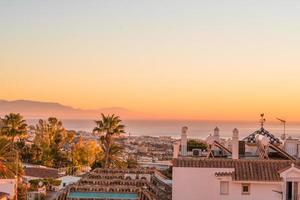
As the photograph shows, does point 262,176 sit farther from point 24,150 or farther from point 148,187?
point 24,150

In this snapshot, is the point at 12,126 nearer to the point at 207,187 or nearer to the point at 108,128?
the point at 108,128

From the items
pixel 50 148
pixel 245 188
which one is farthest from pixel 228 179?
pixel 50 148

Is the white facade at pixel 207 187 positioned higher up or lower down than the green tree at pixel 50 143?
lower down

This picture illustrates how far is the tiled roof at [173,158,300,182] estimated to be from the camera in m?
30.1

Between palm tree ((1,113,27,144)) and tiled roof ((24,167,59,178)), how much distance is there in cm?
655

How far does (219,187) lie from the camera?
101 ft

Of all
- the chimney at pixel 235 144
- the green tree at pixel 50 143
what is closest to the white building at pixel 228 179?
the chimney at pixel 235 144

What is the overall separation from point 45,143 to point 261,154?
55.9m

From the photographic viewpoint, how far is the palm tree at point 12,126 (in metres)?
72.8

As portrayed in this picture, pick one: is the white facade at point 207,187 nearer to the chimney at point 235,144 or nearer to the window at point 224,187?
the window at point 224,187

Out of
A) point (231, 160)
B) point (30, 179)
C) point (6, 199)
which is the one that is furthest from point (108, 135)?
point (231, 160)

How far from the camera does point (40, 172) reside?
67812 mm

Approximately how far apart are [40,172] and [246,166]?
41114mm

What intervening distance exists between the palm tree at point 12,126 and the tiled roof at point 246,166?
45487 millimetres
